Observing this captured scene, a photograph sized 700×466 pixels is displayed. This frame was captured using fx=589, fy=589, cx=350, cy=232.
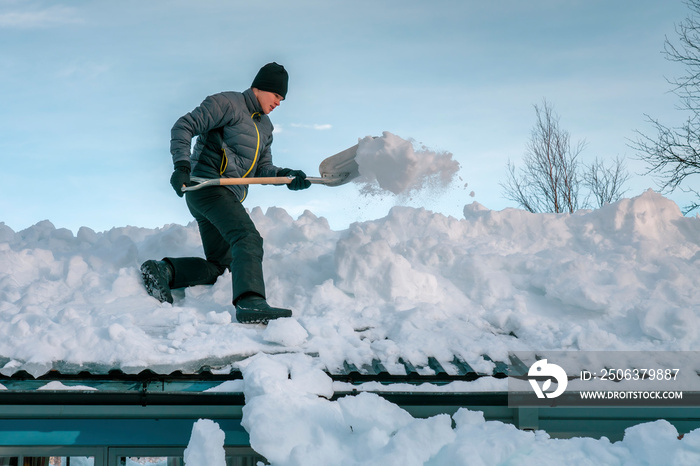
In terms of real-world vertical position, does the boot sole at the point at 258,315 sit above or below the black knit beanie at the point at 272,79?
below

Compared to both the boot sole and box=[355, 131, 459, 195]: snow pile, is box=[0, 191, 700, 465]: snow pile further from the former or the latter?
box=[355, 131, 459, 195]: snow pile

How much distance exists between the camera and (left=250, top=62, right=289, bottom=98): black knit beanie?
525cm

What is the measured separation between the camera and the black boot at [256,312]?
450 centimetres

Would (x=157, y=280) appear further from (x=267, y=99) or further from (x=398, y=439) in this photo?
(x=398, y=439)

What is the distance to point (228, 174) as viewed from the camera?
535cm

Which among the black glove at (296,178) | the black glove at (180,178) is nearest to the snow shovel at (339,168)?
the black glove at (296,178)

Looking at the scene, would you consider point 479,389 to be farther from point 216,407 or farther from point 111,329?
point 111,329

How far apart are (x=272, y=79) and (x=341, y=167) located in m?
1.28

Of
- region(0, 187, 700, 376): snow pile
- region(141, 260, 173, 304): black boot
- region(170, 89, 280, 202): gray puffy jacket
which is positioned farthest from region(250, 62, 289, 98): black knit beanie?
region(141, 260, 173, 304): black boot

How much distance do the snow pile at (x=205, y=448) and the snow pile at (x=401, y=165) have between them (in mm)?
3318

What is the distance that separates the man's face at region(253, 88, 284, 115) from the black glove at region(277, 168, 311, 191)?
0.59m

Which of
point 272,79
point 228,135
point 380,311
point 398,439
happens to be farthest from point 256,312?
point 272,79

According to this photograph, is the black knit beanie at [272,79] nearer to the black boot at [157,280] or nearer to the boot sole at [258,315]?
the black boot at [157,280]

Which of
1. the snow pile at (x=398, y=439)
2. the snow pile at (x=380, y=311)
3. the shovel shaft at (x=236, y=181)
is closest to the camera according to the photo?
the snow pile at (x=398, y=439)
